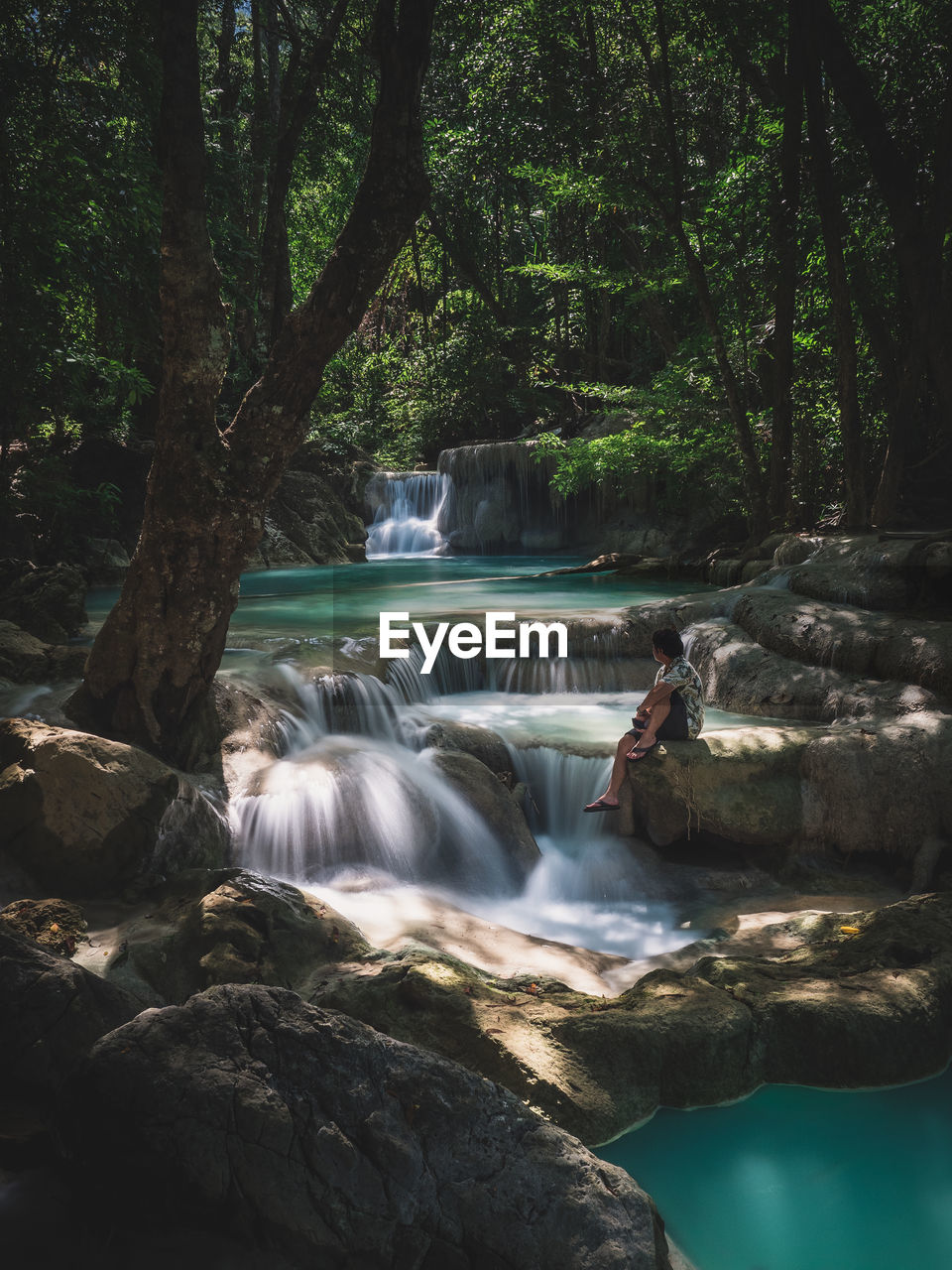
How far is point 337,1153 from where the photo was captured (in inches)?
87.0

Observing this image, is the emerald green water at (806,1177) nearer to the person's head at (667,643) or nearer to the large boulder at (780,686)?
the person's head at (667,643)

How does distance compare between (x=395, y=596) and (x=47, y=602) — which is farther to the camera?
(x=395, y=596)

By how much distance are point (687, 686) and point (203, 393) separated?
3984 mm

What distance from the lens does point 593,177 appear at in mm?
13367

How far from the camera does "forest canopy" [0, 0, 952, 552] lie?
7555mm

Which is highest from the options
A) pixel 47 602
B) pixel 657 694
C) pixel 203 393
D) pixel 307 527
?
pixel 203 393

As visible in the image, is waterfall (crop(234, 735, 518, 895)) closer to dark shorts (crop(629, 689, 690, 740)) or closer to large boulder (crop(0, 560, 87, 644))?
dark shorts (crop(629, 689, 690, 740))

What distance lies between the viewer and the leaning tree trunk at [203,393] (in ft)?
16.5

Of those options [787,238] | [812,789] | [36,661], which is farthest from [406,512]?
[812,789]

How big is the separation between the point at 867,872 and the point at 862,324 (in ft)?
30.0

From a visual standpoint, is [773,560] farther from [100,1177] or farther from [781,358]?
[100,1177]

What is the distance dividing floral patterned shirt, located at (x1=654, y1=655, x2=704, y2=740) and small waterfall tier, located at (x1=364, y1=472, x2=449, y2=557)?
55.5 feet

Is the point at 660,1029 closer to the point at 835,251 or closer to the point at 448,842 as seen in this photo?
the point at 448,842

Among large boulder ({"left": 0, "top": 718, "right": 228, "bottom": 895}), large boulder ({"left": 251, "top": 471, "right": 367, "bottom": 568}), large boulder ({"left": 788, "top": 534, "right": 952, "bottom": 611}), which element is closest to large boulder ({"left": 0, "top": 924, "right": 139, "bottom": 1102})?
large boulder ({"left": 0, "top": 718, "right": 228, "bottom": 895})
